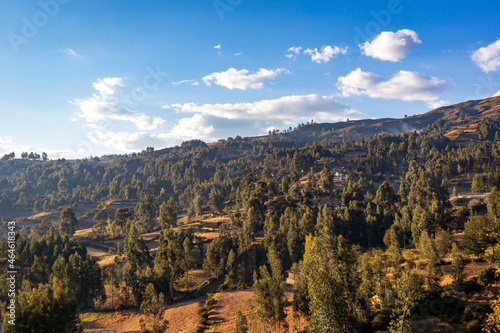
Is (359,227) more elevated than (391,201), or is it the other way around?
(391,201)

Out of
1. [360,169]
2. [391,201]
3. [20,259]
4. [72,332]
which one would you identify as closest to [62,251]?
[20,259]

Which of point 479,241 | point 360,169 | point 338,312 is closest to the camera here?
point 338,312

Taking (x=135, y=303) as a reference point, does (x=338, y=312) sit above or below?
above

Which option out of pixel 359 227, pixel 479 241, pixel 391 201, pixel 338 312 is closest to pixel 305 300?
pixel 338 312

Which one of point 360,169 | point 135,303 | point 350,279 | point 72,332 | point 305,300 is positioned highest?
point 360,169

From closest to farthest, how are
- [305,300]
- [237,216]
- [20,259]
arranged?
1. [305,300]
2. [20,259]
3. [237,216]

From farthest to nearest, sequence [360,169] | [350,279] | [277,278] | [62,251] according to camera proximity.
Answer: [360,169] < [62,251] < [277,278] < [350,279]

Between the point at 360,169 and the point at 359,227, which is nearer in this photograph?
the point at 359,227

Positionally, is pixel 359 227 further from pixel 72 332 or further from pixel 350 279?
pixel 72 332

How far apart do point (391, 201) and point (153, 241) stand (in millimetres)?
105247

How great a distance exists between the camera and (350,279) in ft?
114

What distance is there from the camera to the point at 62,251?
8950 centimetres

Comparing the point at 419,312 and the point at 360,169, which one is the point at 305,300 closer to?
the point at 419,312

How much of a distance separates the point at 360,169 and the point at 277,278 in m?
173
